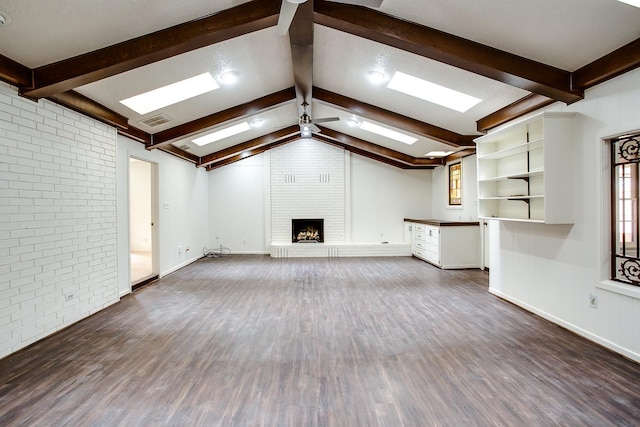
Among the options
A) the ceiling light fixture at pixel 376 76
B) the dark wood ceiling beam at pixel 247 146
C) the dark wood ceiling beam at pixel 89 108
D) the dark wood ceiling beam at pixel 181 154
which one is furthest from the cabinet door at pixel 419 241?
the dark wood ceiling beam at pixel 89 108

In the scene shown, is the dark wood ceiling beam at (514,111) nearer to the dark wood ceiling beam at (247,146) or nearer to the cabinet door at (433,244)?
the cabinet door at (433,244)

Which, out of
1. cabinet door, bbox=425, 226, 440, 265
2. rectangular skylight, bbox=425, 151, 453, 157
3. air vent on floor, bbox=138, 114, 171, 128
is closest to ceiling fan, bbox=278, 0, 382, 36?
air vent on floor, bbox=138, 114, 171, 128

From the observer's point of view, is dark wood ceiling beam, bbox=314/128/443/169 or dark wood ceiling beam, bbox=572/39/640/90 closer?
dark wood ceiling beam, bbox=572/39/640/90

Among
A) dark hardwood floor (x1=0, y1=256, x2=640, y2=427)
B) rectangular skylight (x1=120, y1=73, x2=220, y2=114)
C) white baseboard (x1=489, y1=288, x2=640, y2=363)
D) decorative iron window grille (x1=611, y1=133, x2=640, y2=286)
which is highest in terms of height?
rectangular skylight (x1=120, y1=73, x2=220, y2=114)

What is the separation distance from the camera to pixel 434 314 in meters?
3.82

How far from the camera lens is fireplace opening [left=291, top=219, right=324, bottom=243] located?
28.8 ft

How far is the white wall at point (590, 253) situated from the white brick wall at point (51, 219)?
538 cm

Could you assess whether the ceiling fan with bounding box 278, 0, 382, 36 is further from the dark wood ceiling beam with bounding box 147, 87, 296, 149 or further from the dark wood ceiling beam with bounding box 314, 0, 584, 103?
the dark wood ceiling beam with bounding box 147, 87, 296, 149

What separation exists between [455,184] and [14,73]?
7767 millimetres

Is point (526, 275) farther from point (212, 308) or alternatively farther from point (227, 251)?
point (227, 251)

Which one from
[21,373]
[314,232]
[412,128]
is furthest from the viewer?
[314,232]

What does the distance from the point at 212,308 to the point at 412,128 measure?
4.27m

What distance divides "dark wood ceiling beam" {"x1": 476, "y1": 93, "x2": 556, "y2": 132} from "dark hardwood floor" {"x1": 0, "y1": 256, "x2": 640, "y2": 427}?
246 cm

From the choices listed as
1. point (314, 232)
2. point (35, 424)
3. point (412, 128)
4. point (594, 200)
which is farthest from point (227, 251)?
point (594, 200)
